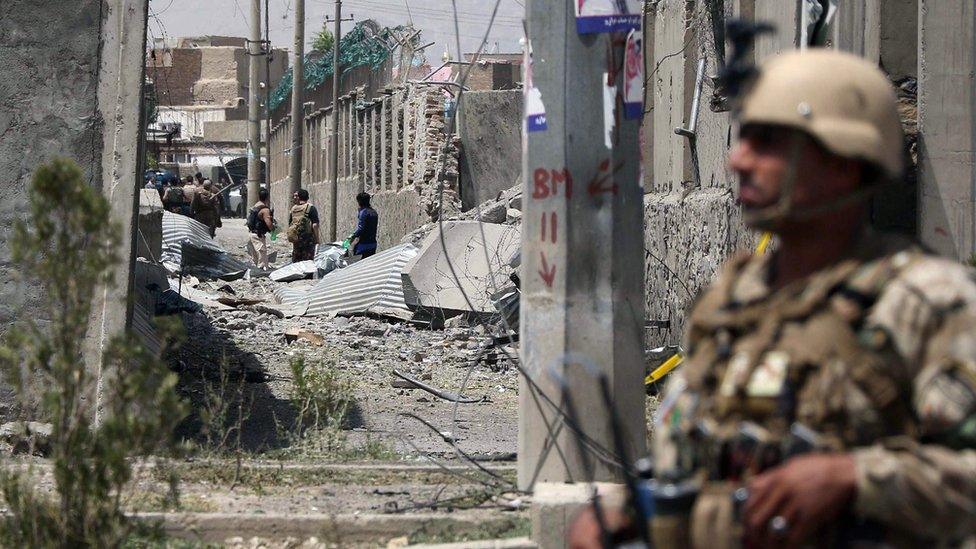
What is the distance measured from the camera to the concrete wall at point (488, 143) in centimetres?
2447

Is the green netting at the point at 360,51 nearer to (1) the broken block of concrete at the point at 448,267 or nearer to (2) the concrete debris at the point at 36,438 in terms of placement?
(1) the broken block of concrete at the point at 448,267

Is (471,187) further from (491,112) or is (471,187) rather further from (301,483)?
(301,483)

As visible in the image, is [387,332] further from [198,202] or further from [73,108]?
[198,202]

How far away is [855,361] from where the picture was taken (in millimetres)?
1958

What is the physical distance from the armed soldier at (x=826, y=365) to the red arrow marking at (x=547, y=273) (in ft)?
11.2

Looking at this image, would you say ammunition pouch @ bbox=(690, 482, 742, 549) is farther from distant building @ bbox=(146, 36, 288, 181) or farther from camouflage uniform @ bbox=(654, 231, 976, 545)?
distant building @ bbox=(146, 36, 288, 181)

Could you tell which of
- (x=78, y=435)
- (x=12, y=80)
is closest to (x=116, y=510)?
(x=78, y=435)

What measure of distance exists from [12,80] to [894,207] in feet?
15.0

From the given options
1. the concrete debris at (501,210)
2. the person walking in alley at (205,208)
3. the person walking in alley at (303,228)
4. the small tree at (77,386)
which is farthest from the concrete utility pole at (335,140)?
the small tree at (77,386)

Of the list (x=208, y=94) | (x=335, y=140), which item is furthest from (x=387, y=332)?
(x=208, y=94)

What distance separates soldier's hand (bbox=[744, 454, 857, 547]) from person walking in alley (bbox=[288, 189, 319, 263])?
764 inches

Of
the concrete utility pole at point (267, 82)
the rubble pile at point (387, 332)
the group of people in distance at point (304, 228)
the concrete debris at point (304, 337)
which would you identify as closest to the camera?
the rubble pile at point (387, 332)

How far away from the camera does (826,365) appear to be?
1981 mm

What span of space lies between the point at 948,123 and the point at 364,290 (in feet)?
32.5
